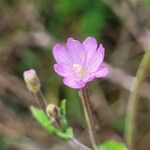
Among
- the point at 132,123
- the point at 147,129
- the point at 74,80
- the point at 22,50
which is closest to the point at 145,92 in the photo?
the point at 147,129

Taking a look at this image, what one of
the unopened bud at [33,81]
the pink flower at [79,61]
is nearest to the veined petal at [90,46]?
the pink flower at [79,61]

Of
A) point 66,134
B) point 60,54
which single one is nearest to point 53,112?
point 66,134

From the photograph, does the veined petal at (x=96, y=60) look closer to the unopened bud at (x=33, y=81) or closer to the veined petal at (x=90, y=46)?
the veined petal at (x=90, y=46)

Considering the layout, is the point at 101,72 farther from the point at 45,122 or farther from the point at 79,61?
the point at 45,122

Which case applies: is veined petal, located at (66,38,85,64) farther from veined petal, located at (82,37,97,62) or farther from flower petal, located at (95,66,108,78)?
flower petal, located at (95,66,108,78)

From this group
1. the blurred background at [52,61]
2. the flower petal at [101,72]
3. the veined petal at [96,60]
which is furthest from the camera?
the blurred background at [52,61]

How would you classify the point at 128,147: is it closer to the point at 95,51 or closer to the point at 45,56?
the point at 95,51

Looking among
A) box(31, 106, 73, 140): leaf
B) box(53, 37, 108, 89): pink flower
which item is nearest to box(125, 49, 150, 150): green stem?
box(53, 37, 108, 89): pink flower
